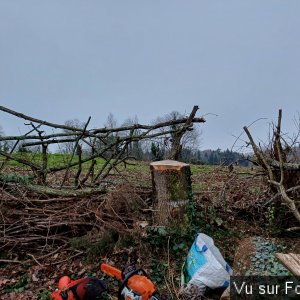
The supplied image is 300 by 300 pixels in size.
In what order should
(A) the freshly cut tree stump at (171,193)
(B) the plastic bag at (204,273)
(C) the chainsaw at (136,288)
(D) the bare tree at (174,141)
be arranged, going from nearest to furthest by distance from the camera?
(C) the chainsaw at (136,288) < (B) the plastic bag at (204,273) < (A) the freshly cut tree stump at (171,193) < (D) the bare tree at (174,141)

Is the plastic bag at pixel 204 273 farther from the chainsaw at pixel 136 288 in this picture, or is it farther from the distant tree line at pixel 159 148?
the distant tree line at pixel 159 148

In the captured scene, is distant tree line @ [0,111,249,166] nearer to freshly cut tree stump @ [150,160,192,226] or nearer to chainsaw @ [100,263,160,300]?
freshly cut tree stump @ [150,160,192,226]

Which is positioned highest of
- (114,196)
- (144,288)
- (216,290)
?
(114,196)

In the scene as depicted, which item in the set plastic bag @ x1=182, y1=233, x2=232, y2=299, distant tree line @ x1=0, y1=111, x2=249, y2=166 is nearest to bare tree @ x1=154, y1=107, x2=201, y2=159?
distant tree line @ x1=0, y1=111, x2=249, y2=166

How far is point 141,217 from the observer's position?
4547mm

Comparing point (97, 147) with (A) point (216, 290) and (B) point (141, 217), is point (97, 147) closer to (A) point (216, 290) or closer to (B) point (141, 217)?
(B) point (141, 217)

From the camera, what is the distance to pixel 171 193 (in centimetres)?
428

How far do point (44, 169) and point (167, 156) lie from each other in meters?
2.15

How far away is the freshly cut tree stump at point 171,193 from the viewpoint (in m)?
4.26

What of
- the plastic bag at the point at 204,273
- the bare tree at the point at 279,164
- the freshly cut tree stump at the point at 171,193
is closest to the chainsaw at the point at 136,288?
the plastic bag at the point at 204,273

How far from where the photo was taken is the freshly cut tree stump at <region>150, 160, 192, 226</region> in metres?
4.26

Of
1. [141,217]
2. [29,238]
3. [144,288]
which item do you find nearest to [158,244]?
[141,217]

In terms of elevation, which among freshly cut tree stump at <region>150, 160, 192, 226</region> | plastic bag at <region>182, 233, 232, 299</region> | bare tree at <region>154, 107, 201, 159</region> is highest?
bare tree at <region>154, 107, 201, 159</region>

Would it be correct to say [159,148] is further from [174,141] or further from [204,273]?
[204,273]
